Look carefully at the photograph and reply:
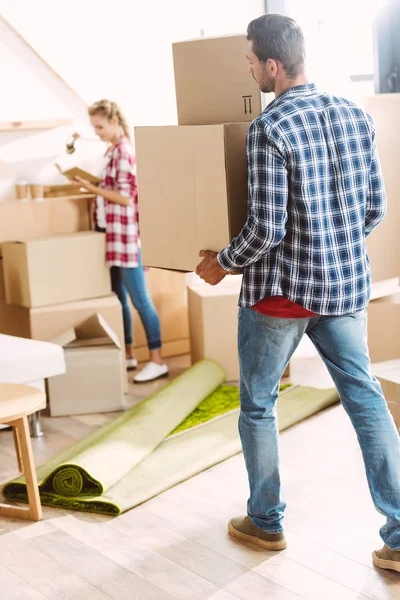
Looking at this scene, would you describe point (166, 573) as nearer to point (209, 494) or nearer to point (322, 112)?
point (209, 494)

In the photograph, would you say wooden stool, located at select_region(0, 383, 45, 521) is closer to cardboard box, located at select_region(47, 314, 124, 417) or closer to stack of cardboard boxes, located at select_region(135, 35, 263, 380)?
stack of cardboard boxes, located at select_region(135, 35, 263, 380)

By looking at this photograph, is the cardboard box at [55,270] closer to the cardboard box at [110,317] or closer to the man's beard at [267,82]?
the cardboard box at [110,317]

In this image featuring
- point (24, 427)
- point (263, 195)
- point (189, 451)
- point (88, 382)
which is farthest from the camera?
point (88, 382)

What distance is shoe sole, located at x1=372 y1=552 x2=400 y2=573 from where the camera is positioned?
228 centimetres

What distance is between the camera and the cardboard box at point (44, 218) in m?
4.03

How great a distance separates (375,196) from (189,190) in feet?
1.58

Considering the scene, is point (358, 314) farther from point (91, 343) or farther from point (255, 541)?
point (91, 343)

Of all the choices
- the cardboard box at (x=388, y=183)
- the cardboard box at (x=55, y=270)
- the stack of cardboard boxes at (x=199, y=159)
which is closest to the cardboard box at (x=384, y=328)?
the cardboard box at (x=388, y=183)

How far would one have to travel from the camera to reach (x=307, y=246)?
82.7 inches

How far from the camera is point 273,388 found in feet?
7.57

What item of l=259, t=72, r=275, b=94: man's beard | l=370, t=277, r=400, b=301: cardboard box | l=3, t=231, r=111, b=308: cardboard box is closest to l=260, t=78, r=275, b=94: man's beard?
l=259, t=72, r=275, b=94: man's beard

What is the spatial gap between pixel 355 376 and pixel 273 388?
23 cm

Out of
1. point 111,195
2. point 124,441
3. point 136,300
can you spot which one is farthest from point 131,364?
point 124,441

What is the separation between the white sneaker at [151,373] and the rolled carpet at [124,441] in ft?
0.88
